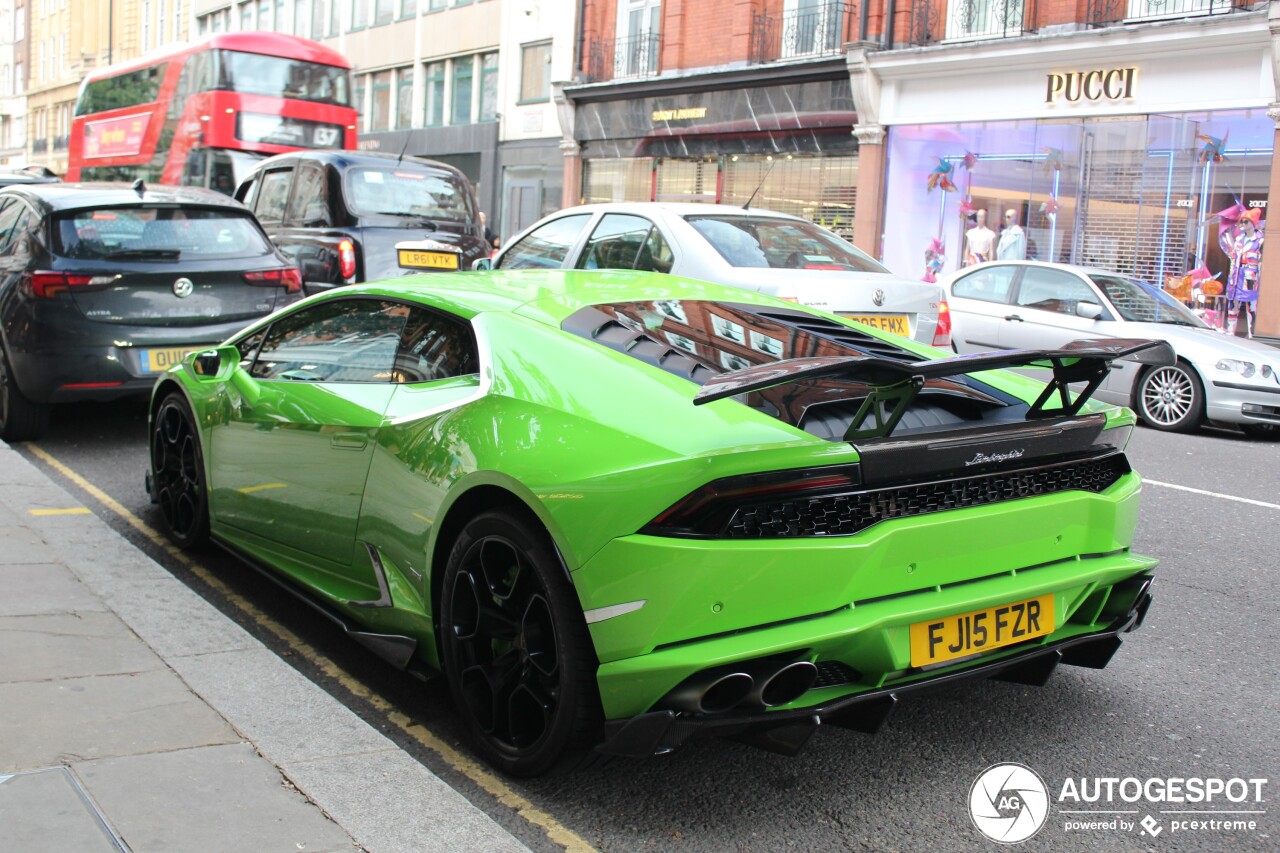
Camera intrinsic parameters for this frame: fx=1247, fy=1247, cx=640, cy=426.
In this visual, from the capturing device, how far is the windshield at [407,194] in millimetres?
13070

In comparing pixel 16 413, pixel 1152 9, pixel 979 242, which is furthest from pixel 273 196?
pixel 1152 9

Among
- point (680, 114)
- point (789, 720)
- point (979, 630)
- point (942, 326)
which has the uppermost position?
point (680, 114)

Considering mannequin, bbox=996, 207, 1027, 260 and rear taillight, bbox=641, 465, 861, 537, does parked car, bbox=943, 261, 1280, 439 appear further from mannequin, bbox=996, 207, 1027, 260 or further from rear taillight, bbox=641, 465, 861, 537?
rear taillight, bbox=641, 465, 861, 537

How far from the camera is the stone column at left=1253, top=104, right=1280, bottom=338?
56.7 ft

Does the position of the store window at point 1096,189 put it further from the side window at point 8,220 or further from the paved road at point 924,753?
the side window at point 8,220

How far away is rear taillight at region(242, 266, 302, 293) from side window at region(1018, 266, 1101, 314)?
7.42 metres

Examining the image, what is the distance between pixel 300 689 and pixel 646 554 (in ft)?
4.50

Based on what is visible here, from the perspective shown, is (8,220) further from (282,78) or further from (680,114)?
(680,114)

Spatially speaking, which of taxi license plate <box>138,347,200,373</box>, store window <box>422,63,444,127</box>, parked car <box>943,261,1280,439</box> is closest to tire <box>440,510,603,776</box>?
taxi license plate <box>138,347,200,373</box>

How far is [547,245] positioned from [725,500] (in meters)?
6.84

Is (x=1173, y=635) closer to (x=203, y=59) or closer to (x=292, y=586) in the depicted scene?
(x=292, y=586)

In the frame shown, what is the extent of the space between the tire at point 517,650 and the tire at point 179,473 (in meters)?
2.19

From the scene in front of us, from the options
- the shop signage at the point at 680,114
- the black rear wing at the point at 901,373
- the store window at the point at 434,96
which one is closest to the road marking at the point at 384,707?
the black rear wing at the point at 901,373

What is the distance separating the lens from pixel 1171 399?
11.3 metres
